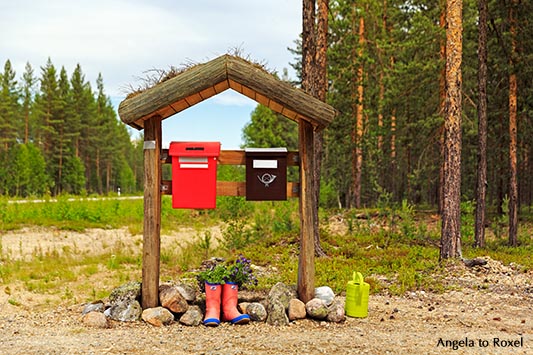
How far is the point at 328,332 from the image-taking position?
A: 6.17m

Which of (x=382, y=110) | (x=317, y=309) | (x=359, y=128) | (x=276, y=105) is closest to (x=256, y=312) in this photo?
(x=317, y=309)

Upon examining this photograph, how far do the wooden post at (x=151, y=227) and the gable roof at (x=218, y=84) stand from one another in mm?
563

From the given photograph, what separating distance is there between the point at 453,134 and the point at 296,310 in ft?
20.9

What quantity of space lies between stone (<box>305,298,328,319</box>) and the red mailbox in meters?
1.95

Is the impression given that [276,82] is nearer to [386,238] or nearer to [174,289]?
[174,289]

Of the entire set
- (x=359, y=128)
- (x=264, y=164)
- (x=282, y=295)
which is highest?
(x=359, y=128)

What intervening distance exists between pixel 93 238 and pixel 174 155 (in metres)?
11.3

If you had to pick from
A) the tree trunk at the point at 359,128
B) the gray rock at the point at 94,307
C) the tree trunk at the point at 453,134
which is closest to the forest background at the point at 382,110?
the tree trunk at the point at 359,128

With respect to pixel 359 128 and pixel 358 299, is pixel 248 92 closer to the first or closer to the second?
pixel 358 299

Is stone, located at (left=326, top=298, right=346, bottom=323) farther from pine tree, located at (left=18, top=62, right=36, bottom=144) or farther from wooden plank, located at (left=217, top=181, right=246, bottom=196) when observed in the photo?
pine tree, located at (left=18, top=62, right=36, bottom=144)

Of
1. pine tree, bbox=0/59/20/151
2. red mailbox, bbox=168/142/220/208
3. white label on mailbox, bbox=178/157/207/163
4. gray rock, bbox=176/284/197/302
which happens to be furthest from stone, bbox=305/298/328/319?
pine tree, bbox=0/59/20/151

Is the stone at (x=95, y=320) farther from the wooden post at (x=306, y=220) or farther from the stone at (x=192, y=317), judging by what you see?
the wooden post at (x=306, y=220)

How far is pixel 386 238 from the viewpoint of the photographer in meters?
14.2

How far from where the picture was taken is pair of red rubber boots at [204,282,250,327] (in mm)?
6457
